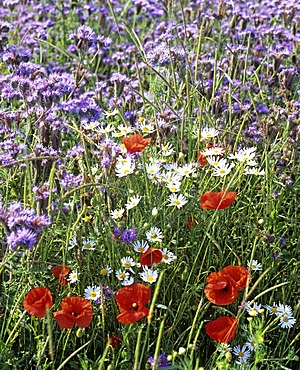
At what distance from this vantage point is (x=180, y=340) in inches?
92.4

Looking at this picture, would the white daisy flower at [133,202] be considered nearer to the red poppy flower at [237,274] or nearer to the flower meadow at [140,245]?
the flower meadow at [140,245]

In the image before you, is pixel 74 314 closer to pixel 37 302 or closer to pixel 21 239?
pixel 37 302

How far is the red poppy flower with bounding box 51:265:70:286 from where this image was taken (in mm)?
2211

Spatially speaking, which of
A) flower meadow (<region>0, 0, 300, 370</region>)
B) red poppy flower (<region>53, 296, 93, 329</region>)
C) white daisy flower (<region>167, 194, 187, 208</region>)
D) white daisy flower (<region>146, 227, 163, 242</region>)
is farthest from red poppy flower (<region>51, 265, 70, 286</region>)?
white daisy flower (<region>167, 194, 187, 208</region>)

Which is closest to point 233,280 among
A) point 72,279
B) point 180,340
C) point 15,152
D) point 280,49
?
point 180,340

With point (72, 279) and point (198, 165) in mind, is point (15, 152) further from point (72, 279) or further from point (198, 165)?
point (198, 165)

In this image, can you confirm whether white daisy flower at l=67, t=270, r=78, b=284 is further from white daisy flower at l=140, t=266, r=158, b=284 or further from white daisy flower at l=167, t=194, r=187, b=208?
white daisy flower at l=167, t=194, r=187, b=208

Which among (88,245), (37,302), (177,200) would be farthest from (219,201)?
(37,302)

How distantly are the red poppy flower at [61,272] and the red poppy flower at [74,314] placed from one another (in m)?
0.14

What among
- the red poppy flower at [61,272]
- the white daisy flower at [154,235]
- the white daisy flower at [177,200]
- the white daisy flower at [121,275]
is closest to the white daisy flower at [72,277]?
the red poppy flower at [61,272]

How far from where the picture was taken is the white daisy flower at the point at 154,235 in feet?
7.41

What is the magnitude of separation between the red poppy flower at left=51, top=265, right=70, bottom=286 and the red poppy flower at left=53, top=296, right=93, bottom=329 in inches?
5.5

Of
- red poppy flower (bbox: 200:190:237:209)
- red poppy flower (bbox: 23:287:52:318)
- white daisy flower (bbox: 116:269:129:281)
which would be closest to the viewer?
red poppy flower (bbox: 23:287:52:318)

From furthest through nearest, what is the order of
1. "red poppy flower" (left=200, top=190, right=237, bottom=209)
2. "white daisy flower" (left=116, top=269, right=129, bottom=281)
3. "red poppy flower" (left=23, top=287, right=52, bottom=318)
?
"white daisy flower" (left=116, top=269, right=129, bottom=281)
"red poppy flower" (left=200, top=190, right=237, bottom=209)
"red poppy flower" (left=23, top=287, right=52, bottom=318)
